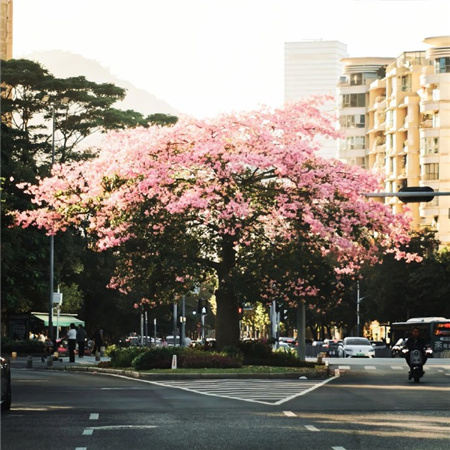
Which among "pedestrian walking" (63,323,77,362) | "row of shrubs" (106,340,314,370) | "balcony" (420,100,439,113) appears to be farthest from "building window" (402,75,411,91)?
"row of shrubs" (106,340,314,370)

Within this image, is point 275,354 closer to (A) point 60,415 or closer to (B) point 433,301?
(A) point 60,415

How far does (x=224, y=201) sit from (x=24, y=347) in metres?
26.5

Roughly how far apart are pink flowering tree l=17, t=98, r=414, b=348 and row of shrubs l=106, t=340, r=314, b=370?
6.85 ft

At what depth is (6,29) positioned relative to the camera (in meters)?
129

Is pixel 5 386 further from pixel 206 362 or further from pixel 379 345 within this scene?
pixel 379 345

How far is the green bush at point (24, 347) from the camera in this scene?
6781cm

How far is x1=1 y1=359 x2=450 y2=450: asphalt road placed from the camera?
58.7 feet

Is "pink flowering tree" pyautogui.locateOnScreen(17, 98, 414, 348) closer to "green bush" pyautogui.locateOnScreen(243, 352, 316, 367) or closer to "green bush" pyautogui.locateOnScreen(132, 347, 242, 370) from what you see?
"green bush" pyautogui.locateOnScreen(243, 352, 316, 367)

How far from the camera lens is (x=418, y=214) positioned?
133m

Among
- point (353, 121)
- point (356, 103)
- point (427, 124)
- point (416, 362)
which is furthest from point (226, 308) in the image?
point (356, 103)

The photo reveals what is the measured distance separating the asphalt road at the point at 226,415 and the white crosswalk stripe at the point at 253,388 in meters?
0.03

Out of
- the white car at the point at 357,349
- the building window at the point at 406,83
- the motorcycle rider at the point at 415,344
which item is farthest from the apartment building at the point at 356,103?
the motorcycle rider at the point at 415,344

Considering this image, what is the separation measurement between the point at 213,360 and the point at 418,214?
9164 centimetres

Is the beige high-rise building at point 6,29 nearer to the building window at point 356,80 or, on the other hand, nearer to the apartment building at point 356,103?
the apartment building at point 356,103
